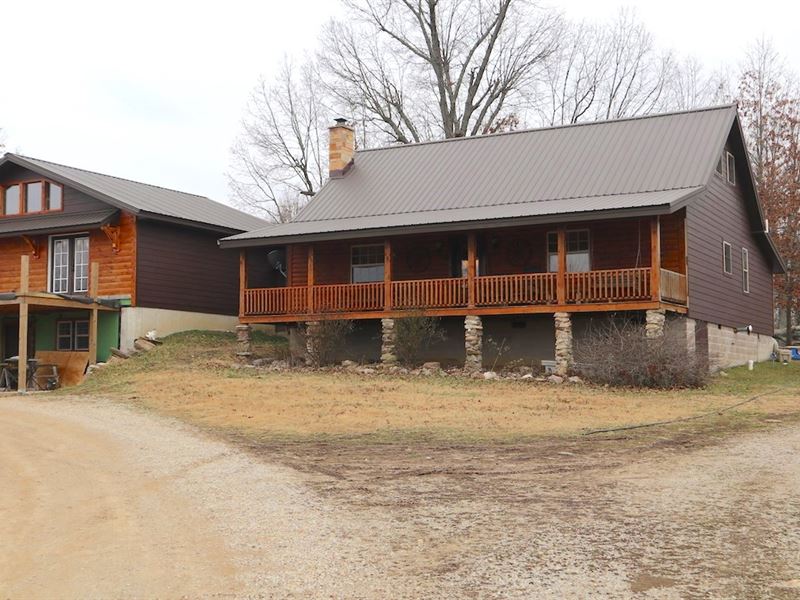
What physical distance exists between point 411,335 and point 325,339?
2.41m

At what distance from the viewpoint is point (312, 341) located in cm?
2431

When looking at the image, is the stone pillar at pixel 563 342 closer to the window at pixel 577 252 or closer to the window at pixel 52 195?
the window at pixel 577 252

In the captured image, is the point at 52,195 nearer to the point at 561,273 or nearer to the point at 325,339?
the point at 325,339

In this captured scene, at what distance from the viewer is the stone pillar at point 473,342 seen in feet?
74.5

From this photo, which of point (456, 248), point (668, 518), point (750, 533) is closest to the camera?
point (750, 533)

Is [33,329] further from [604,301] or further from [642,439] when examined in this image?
[642,439]

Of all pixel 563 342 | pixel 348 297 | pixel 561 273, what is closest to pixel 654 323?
pixel 563 342

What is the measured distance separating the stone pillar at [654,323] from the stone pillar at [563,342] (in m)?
1.77

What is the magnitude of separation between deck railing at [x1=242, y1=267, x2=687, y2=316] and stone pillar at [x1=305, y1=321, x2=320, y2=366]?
430mm

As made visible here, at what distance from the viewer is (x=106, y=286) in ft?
89.6

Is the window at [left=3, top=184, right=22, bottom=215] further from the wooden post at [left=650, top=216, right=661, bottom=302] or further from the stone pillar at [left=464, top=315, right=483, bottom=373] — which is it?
the wooden post at [left=650, top=216, right=661, bottom=302]

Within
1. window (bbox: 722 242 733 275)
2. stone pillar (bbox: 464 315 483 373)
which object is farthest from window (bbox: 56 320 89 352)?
window (bbox: 722 242 733 275)

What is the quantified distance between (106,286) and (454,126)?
1904 cm

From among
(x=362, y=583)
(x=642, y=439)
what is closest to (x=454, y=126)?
(x=642, y=439)
